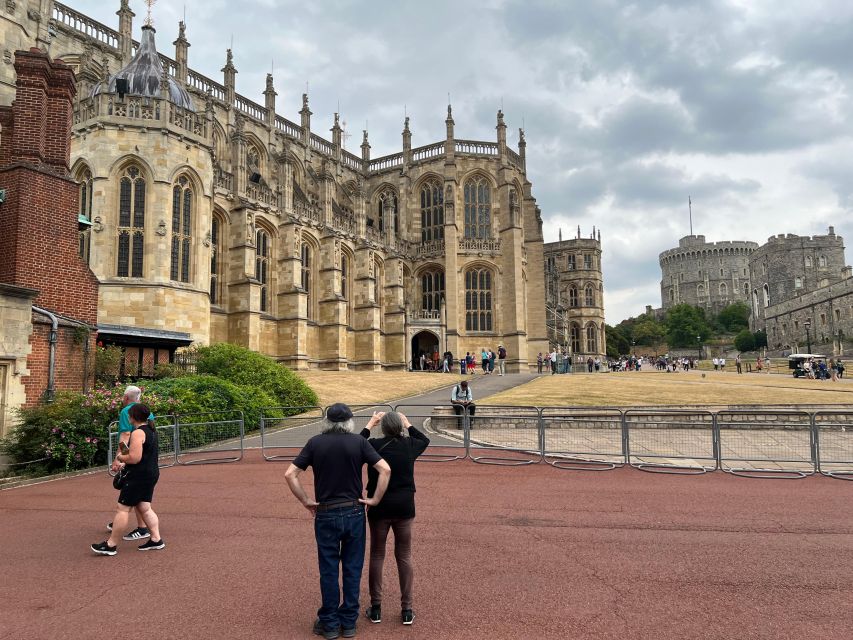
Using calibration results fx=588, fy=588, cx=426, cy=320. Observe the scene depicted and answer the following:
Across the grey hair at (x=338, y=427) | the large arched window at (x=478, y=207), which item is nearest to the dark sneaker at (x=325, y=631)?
the grey hair at (x=338, y=427)

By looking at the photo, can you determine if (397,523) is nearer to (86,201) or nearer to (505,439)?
(505,439)

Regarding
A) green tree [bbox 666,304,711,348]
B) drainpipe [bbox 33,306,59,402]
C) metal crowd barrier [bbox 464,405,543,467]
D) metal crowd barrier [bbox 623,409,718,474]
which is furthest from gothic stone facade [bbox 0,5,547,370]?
green tree [bbox 666,304,711,348]

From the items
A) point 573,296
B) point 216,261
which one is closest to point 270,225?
point 216,261

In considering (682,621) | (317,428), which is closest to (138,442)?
(682,621)

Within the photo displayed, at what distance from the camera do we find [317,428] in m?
15.8

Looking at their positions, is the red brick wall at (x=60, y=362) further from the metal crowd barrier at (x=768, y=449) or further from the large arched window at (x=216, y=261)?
the large arched window at (x=216, y=261)

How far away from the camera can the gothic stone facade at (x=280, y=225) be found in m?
23.6

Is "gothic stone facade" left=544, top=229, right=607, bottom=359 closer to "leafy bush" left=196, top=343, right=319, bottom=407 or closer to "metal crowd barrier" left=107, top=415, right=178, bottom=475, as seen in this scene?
"leafy bush" left=196, top=343, right=319, bottom=407

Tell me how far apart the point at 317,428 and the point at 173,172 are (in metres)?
14.4

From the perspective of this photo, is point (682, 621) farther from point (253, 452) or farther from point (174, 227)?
point (174, 227)

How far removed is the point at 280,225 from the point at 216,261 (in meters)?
5.25

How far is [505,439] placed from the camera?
44.1ft

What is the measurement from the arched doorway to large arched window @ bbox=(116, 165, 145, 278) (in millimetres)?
25090

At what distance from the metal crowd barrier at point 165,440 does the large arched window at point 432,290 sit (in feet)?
116
